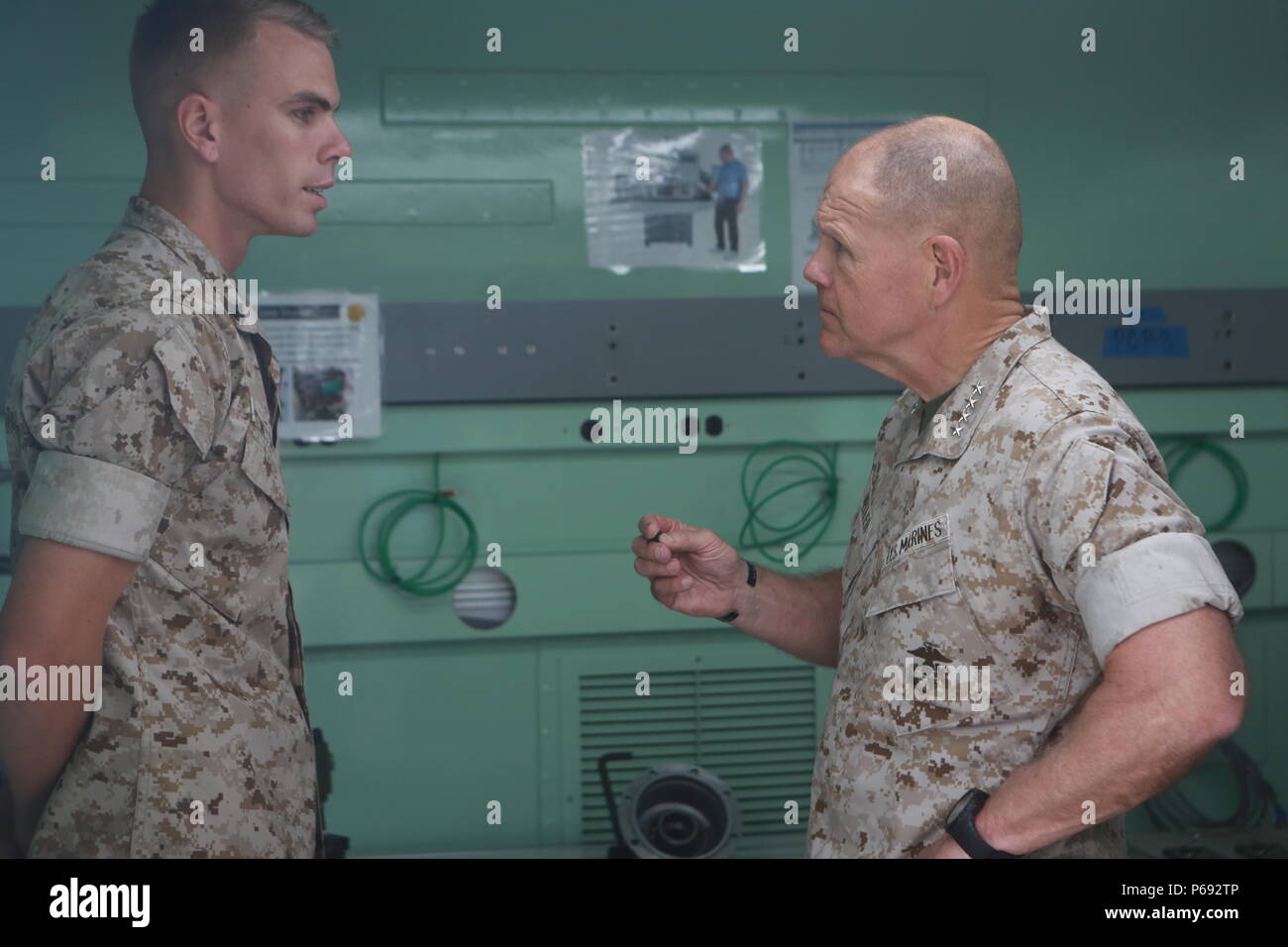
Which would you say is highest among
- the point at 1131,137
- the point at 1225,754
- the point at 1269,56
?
the point at 1269,56

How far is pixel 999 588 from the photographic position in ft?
4.37

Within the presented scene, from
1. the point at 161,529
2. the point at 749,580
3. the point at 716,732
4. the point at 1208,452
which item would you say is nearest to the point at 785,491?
the point at 716,732

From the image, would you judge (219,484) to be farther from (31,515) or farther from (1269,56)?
(1269,56)

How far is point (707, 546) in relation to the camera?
1.67 metres

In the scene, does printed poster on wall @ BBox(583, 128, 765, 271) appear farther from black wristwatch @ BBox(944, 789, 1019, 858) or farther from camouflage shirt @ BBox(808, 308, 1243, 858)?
black wristwatch @ BBox(944, 789, 1019, 858)

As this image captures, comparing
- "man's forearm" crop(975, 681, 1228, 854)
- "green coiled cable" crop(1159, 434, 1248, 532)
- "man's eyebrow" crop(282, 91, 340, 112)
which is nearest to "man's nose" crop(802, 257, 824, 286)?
"man's forearm" crop(975, 681, 1228, 854)

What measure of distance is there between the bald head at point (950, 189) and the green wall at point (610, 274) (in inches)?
39.6

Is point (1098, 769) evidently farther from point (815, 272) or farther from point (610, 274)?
point (610, 274)

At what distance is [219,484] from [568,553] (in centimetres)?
103

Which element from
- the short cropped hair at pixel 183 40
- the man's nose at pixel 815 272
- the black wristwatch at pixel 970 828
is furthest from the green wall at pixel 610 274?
the black wristwatch at pixel 970 828

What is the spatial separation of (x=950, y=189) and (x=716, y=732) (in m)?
1.40

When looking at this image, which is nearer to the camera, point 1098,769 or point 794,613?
point 1098,769

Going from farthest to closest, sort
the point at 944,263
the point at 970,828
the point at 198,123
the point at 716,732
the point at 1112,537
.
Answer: the point at 716,732
the point at 198,123
the point at 944,263
the point at 970,828
the point at 1112,537
